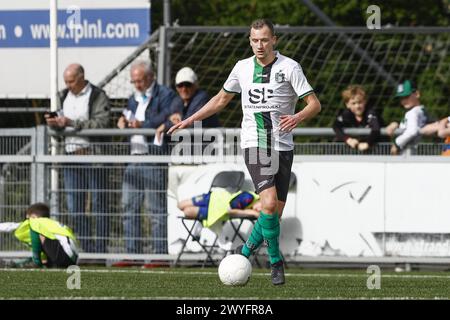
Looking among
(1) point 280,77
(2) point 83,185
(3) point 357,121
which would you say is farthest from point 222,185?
(1) point 280,77

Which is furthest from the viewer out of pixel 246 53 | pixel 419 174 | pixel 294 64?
pixel 246 53

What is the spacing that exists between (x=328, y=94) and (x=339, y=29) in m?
3.07

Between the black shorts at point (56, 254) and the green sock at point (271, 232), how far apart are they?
4.01 m

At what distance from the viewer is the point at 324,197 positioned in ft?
53.4

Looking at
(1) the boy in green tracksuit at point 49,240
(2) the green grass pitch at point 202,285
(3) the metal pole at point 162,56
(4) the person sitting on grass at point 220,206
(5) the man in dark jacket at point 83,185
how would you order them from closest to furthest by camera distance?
(2) the green grass pitch at point 202,285
(1) the boy in green tracksuit at point 49,240
(4) the person sitting on grass at point 220,206
(5) the man in dark jacket at point 83,185
(3) the metal pole at point 162,56

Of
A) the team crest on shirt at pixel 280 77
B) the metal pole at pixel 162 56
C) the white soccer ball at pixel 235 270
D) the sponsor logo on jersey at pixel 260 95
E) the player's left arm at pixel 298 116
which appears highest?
the metal pole at pixel 162 56

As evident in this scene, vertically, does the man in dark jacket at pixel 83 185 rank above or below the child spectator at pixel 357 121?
below

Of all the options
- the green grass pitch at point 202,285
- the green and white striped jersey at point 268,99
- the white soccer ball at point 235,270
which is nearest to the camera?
the green grass pitch at point 202,285

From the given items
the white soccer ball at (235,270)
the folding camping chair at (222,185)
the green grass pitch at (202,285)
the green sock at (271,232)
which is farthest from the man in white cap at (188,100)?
the white soccer ball at (235,270)

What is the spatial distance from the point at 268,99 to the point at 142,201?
4646mm

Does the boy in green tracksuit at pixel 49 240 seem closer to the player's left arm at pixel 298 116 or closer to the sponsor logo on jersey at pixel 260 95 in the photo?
the sponsor logo on jersey at pixel 260 95

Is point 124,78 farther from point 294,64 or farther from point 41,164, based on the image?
point 294,64

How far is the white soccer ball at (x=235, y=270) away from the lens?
464 inches

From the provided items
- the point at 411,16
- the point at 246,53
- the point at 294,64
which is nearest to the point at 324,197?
the point at 294,64
